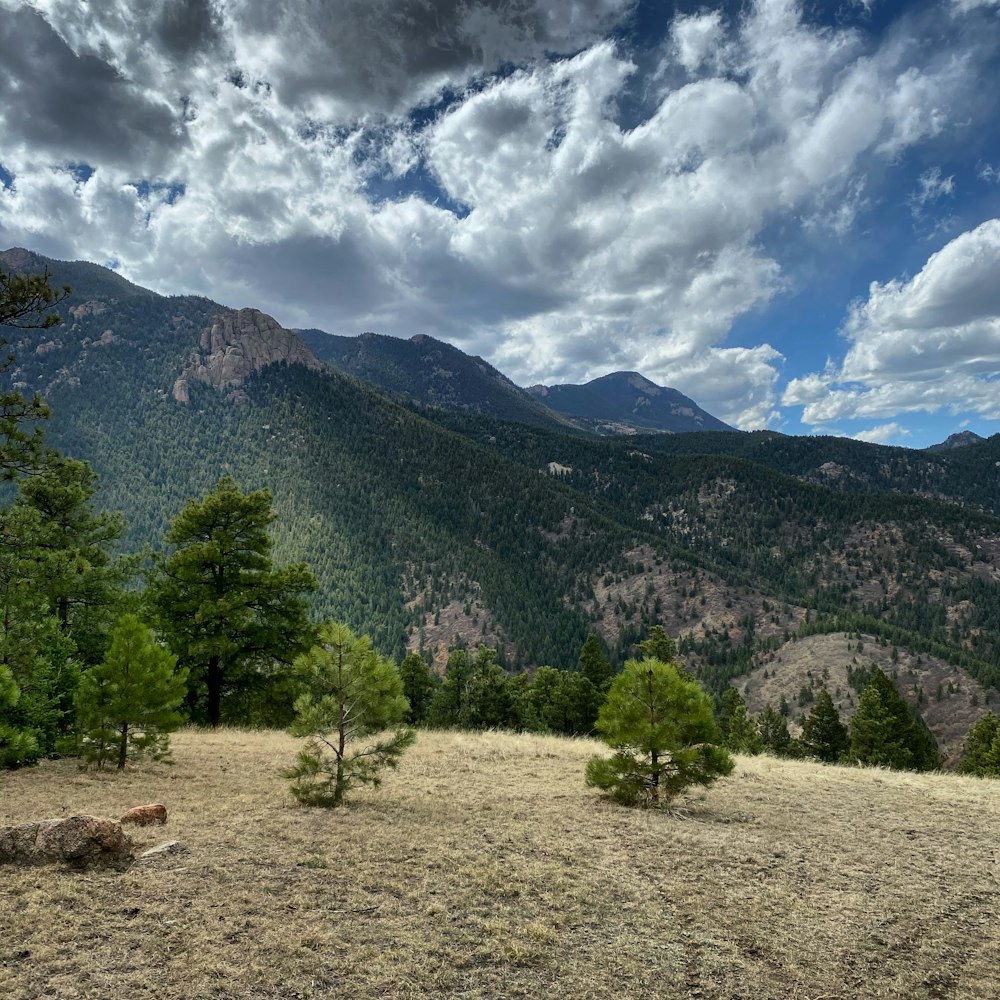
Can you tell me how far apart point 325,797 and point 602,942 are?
7.47 m

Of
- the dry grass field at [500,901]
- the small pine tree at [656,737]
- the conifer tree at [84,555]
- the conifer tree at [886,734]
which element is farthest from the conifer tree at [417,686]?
the small pine tree at [656,737]

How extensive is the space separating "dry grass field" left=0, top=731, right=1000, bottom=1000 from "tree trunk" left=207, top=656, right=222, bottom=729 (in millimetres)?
9498

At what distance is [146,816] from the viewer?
1119 centimetres

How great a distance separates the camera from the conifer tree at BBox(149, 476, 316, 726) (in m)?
23.0

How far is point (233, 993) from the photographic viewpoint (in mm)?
6129

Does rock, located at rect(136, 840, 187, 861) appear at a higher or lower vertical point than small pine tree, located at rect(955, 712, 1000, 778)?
higher

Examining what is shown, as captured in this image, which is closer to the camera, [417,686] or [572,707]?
[572,707]

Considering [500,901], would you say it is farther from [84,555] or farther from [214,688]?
[214,688]

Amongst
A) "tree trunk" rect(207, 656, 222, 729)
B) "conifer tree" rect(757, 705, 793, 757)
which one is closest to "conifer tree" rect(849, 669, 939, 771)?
"conifer tree" rect(757, 705, 793, 757)

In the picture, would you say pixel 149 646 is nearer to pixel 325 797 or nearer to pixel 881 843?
pixel 325 797

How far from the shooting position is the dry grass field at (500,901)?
21.7 ft

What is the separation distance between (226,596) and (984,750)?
179 ft

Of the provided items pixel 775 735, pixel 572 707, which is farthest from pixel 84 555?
pixel 775 735

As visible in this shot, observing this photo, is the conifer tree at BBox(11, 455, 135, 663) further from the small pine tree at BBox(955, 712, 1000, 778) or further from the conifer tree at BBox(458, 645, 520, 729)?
the small pine tree at BBox(955, 712, 1000, 778)
